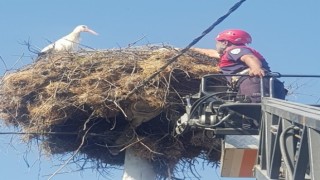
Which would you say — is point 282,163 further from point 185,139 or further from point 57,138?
point 57,138

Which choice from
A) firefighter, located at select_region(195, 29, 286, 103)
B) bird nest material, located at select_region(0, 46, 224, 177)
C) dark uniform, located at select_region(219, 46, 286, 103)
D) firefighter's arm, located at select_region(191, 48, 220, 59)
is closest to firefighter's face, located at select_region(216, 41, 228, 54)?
firefighter, located at select_region(195, 29, 286, 103)

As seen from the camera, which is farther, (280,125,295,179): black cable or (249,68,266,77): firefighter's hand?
(249,68,266,77): firefighter's hand

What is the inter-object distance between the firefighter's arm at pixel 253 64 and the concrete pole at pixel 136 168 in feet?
7.07

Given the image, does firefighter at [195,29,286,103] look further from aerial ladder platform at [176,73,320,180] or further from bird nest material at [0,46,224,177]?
bird nest material at [0,46,224,177]

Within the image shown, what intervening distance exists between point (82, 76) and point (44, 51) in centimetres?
94

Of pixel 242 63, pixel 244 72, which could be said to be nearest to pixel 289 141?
pixel 244 72

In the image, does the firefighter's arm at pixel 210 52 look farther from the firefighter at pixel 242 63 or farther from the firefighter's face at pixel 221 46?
the firefighter's face at pixel 221 46

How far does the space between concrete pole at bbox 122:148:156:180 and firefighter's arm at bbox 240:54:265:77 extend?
215cm

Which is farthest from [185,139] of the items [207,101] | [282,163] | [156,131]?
[282,163]

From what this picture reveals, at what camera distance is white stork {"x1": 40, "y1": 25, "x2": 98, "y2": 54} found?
29.5ft

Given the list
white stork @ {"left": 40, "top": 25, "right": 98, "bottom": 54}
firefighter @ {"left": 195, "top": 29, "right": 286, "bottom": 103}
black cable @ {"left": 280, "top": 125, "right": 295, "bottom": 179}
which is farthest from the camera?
white stork @ {"left": 40, "top": 25, "right": 98, "bottom": 54}

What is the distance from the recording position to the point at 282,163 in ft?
16.2

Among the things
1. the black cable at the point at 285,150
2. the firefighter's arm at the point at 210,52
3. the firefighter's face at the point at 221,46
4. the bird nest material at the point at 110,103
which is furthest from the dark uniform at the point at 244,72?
the black cable at the point at 285,150

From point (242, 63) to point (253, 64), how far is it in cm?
48
